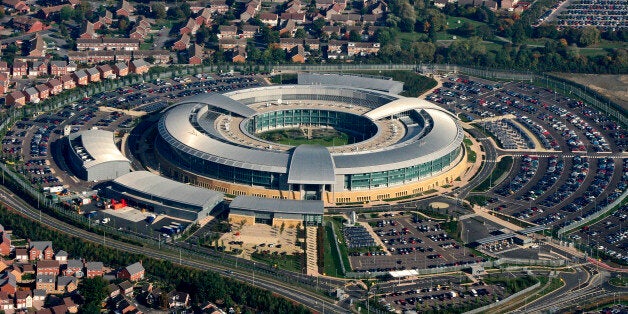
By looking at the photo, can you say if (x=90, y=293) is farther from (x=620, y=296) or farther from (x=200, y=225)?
(x=620, y=296)

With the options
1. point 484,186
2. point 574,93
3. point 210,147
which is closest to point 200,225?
point 210,147

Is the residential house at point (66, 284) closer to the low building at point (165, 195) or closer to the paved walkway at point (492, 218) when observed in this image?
the low building at point (165, 195)

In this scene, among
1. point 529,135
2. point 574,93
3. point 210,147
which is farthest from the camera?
point 574,93

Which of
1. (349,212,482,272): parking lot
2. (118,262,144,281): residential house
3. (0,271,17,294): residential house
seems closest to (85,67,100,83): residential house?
(349,212,482,272): parking lot

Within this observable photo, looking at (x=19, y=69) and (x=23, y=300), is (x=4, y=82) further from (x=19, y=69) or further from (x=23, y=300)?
(x=23, y=300)

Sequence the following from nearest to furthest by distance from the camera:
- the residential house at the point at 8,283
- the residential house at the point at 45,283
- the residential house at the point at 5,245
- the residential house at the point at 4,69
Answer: the residential house at the point at 8,283
the residential house at the point at 45,283
the residential house at the point at 5,245
the residential house at the point at 4,69

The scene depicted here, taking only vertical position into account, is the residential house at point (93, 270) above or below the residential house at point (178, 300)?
above

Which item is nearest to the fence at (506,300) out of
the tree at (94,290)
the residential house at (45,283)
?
the tree at (94,290)

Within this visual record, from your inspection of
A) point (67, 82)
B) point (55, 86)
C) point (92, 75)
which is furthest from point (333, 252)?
point (92, 75)
